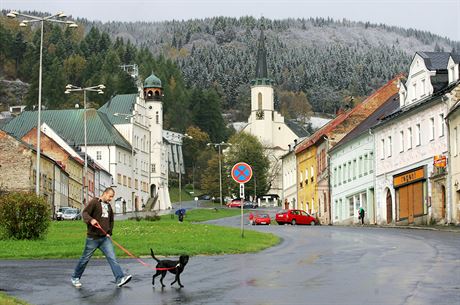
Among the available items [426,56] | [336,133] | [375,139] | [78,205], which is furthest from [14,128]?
[426,56]

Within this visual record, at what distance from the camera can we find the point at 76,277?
1884 cm

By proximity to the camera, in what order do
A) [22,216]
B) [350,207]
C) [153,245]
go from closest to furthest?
[153,245] < [22,216] < [350,207]

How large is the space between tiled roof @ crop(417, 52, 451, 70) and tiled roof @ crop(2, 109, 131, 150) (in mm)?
74905

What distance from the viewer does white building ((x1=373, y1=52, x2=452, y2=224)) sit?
58250 mm

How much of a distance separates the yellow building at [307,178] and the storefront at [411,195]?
27.1 metres

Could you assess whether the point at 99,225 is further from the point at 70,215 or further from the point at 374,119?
the point at 70,215

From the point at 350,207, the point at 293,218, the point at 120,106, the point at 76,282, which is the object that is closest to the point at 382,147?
the point at 293,218

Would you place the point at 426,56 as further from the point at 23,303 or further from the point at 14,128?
the point at 14,128

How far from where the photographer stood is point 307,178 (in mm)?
99062

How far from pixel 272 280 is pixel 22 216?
1756cm

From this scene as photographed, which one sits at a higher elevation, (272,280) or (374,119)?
(374,119)

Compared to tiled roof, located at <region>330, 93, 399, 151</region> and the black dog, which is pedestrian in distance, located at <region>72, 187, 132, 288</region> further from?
tiled roof, located at <region>330, 93, 399, 151</region>

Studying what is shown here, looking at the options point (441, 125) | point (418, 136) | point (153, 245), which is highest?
point (441, 125)

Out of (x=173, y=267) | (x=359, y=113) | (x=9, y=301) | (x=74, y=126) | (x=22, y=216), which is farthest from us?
(x=74, y=126)
